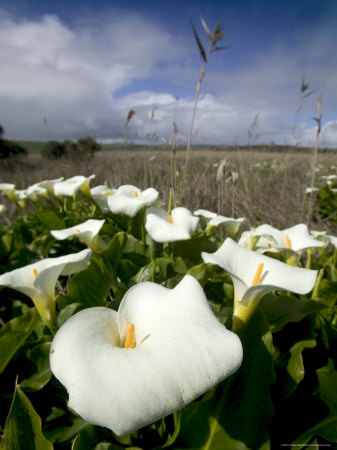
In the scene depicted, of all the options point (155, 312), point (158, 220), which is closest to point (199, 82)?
point (158, 220)

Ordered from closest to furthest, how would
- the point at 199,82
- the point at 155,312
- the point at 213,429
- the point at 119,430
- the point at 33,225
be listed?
the point at 119,430
the point at 155,312
the point at 213,429
the point at 199,82
the point at 33,225

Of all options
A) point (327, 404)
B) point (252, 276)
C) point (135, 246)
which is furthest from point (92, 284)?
point (327, 404)

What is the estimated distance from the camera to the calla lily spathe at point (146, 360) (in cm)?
36

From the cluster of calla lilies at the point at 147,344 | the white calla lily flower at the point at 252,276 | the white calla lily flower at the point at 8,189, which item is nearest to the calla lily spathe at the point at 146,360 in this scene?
the cluster of calla lilies at the point at 147,344

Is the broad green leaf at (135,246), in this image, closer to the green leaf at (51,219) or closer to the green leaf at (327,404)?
the green leaf at (51,219)

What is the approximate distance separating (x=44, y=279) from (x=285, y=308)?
0.63 metres

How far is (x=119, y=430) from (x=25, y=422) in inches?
12.2

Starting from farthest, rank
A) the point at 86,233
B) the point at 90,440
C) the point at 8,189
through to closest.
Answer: the point at 8,189, the point at 86,233, the point at 90,440

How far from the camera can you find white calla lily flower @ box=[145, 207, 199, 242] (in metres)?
1.00

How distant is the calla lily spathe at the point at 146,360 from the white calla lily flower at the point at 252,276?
0.55 ft

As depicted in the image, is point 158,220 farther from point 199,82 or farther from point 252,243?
point 199,82

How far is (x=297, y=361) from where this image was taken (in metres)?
0.70

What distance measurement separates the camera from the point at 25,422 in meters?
0.54

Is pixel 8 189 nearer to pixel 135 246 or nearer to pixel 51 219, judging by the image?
pixel 51 219
